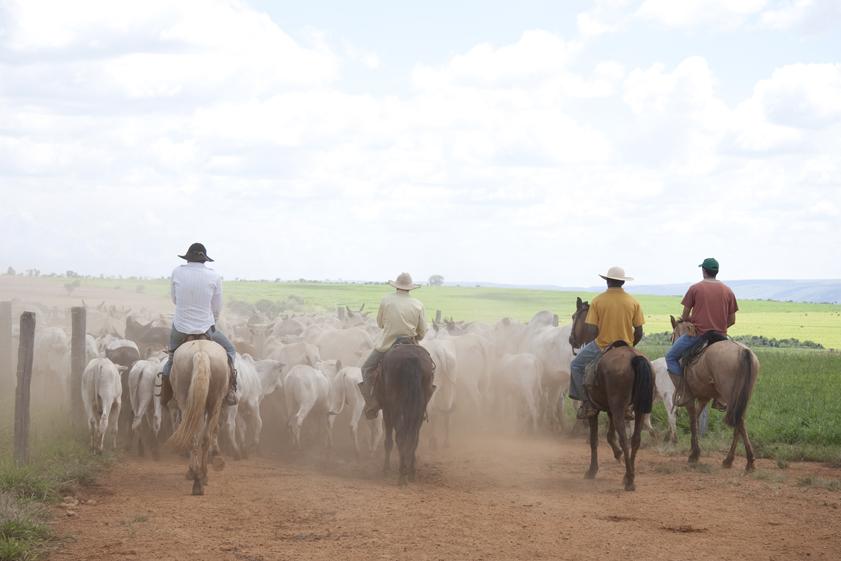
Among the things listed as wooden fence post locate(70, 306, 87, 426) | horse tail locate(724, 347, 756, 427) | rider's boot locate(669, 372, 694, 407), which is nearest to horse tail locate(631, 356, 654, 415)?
horse tail locate(724, 347, 756, 427)

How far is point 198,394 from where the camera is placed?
12.2 meters

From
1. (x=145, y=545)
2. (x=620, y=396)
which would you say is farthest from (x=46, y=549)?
(x=620, y=396)

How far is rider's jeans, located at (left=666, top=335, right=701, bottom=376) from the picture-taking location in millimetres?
15195

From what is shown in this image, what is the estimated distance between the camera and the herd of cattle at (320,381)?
1573 cm

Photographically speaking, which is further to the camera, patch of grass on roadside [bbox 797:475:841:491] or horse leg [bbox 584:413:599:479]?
horse leg [bbox 584:413:599:479]

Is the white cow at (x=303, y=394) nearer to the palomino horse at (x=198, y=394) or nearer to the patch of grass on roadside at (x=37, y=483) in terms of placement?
the patch of grass on roadside at (x=37, y=483)

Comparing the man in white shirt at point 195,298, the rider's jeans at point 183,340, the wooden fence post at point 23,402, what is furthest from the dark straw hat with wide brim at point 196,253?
the wooden fence post at point 23,402

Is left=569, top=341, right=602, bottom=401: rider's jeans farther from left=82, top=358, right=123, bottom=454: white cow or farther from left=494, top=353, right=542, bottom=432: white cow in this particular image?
left=82, top=358, right=123, bottom=454: white cow

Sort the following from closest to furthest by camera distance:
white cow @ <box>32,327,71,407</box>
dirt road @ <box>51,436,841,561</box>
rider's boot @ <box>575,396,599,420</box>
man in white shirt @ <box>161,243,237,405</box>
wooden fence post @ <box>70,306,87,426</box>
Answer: dirt road @ <box>51,436,841,561</box>
man in white shirt @ <box>161,243,237,405</box>
rider's boot @ <box>575,396,599,420</box>
wooden fence post @ <box>70,306,87,426</box>
white cow @ <box>32,327,71,407</box>

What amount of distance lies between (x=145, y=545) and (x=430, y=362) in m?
5.40

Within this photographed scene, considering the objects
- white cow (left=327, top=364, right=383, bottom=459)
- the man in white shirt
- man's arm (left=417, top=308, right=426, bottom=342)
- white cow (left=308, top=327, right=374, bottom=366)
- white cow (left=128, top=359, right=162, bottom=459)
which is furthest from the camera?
white cow (left=308, top=327, right=374, bottom=366)

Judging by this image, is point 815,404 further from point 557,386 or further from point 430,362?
point 430,362

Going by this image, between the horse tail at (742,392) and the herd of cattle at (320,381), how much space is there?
316 centimetres

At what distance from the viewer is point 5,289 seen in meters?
75.6
